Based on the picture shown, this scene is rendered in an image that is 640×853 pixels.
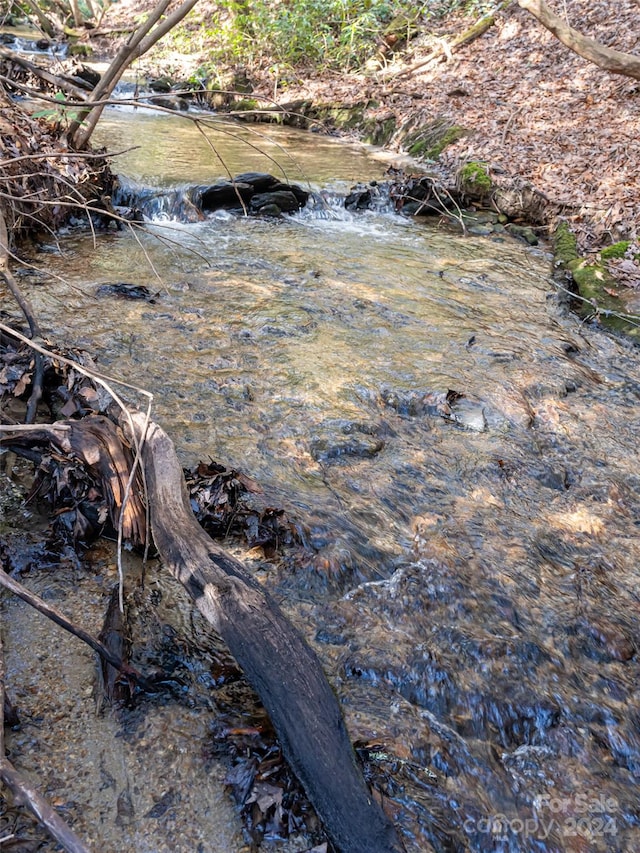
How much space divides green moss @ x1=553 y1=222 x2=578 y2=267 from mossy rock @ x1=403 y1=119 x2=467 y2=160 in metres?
3.84

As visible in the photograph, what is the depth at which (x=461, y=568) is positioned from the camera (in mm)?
2949

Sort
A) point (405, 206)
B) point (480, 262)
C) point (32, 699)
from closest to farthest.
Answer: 1. point (32, 699)
2. point (480, 262)
3. point (405, 206)

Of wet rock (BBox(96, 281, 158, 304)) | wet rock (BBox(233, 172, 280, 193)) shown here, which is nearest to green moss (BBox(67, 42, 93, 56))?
wet rock (BBox(233, 172, 280, 193))

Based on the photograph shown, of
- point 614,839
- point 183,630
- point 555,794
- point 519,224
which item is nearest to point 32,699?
point 183,630

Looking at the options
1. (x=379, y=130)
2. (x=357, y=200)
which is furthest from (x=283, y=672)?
(x=379, y=130)

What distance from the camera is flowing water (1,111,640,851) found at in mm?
2078

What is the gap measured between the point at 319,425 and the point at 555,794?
2.49 meters

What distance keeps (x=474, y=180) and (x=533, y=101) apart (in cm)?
325

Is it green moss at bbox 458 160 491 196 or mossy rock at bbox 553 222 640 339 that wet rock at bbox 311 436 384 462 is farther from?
green moss at bbox 458 160 491 196

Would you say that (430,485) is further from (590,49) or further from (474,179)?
(590,49)

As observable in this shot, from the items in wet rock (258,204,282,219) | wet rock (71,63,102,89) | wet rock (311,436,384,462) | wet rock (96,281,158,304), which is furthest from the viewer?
wet rock (71,63,102,89)

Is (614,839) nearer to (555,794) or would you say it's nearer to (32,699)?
(555,794)

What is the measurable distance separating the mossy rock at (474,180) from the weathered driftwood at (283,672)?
26.3ft

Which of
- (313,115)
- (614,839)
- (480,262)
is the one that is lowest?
(614,839)
